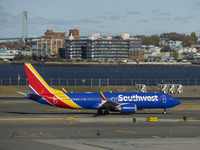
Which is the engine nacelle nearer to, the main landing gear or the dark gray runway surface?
the dark gray runway surface

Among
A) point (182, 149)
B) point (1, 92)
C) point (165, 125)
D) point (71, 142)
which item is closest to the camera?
point (182, 149)

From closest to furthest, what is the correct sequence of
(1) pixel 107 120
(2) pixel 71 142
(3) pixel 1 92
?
(2) pixel 71 142 < (1) pixel 107 120 < (3) pixel 1 92

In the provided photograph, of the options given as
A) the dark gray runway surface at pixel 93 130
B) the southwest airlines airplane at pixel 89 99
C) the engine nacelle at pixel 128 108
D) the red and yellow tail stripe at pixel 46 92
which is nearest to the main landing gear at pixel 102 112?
the southwest airlines airplane at pixel 89 99

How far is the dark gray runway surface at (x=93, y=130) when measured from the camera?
131 ft

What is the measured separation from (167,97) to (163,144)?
74.5 ft

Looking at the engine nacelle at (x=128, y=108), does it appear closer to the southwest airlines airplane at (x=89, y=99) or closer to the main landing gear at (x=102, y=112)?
the southwest airlines airplane at (x=89, y=99)

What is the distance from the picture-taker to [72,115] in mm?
61094

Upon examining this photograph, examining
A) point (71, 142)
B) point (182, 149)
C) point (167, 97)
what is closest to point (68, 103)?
point (167, 97)

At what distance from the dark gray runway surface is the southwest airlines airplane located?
148 cm

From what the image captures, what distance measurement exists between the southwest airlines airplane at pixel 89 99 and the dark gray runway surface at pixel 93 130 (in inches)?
58.2

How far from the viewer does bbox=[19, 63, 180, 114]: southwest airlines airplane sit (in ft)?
195

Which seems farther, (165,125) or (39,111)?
(39,111)

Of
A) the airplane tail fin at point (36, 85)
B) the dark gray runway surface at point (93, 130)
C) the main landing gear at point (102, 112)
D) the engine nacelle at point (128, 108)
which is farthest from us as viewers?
the main landing gear at point (102, 112)

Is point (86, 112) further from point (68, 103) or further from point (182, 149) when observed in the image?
point (182, 149)
